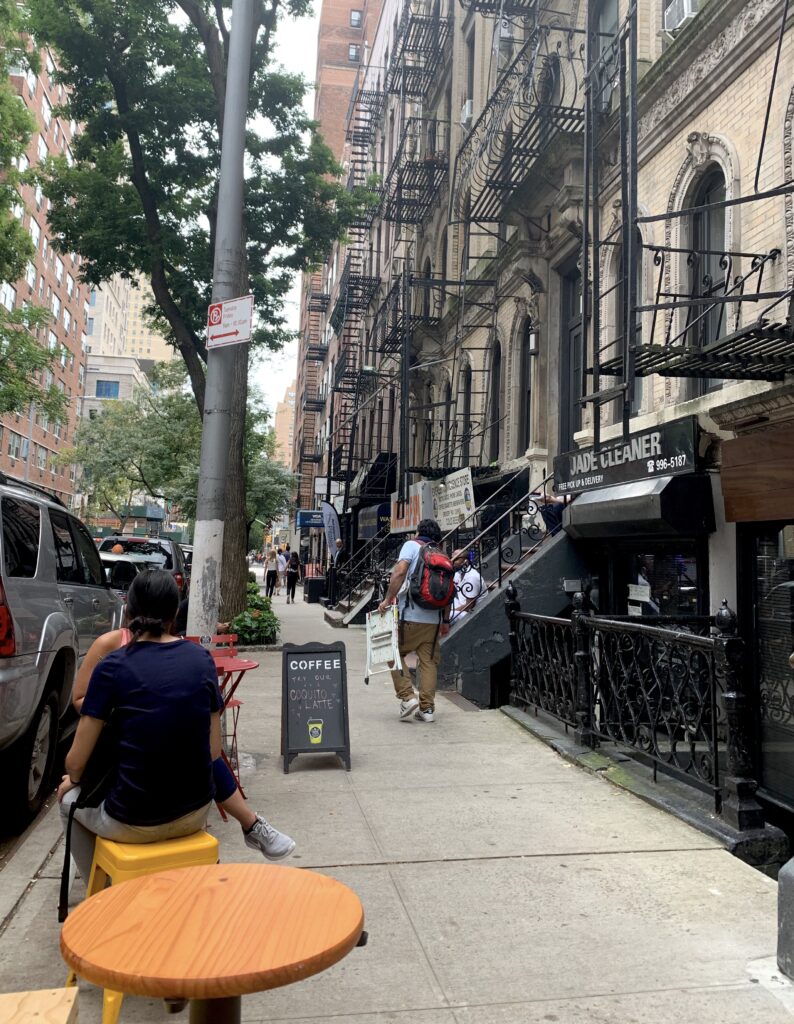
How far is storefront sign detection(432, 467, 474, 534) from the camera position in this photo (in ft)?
42.1

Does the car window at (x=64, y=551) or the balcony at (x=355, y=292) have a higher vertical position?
the balcony at (x=355, y=292)

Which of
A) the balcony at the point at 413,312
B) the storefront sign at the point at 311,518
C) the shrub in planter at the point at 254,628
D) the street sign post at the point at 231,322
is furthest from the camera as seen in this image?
the storefront sign at the point at 311,518

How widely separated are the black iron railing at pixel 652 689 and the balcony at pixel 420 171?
16104 mm

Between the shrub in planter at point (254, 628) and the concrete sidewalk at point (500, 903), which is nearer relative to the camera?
the concrete sidewalk at point (500, 903)

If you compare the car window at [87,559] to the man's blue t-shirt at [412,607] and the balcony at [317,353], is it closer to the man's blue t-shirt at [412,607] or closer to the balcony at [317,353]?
the man's blue t-shirt at [412,607]

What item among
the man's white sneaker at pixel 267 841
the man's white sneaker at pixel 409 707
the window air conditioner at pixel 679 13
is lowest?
the man's white sneaker at pixel 409 707

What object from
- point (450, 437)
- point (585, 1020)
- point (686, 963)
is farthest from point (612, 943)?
point (450, 437)

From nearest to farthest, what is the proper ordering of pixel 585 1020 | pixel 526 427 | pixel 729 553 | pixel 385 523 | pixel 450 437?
pixel 585 1020, pixel 729 553, pixel 526 427, pixel 450 437, pixel 385 523

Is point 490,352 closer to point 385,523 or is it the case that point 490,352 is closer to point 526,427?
point 526,427

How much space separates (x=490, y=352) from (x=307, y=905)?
52.1 ft

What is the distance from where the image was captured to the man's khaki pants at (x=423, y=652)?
807 cm

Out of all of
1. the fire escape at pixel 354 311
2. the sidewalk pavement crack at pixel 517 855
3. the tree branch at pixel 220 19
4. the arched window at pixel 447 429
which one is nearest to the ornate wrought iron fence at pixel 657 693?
the sidewalk pavement crack at pixel 517 855

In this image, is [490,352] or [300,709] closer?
[300,709]

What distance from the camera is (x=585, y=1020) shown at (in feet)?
9.50
